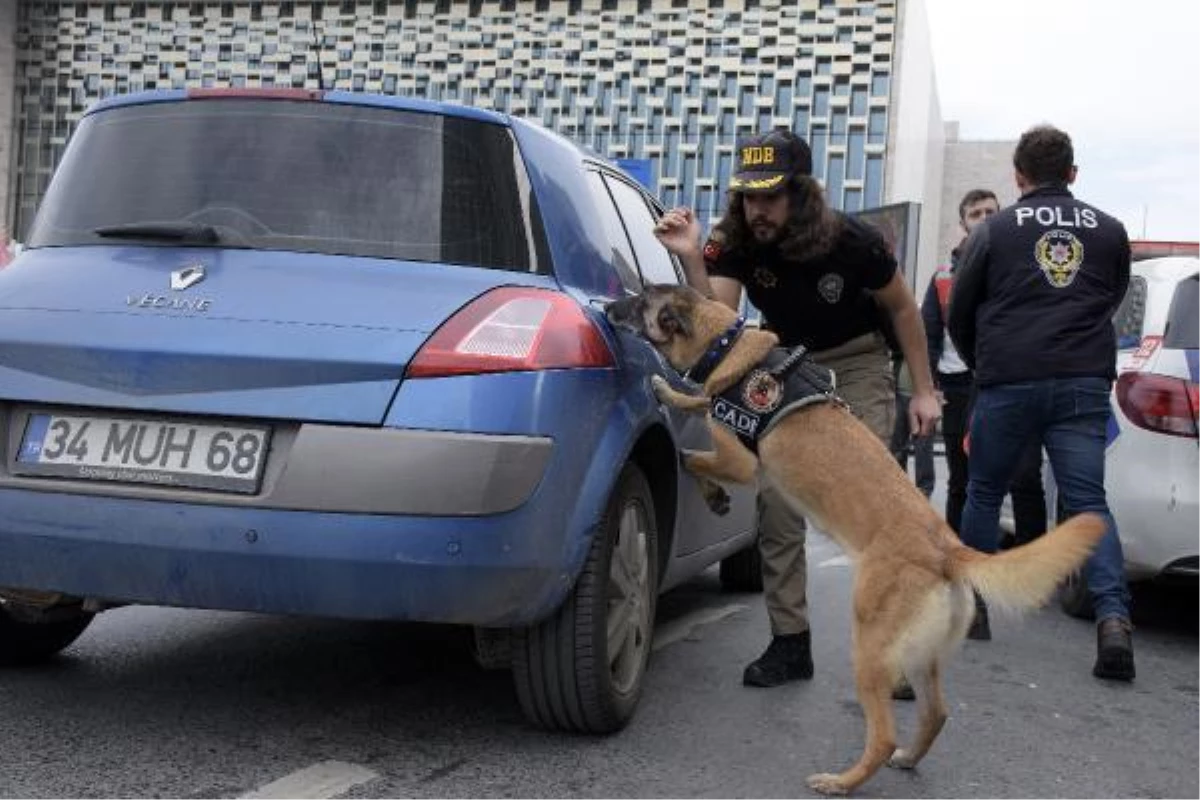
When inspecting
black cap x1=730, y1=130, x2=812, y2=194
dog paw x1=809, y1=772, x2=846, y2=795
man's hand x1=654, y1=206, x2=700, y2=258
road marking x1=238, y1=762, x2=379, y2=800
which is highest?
black cap x1=730, y1=130, x2=812, y2=194

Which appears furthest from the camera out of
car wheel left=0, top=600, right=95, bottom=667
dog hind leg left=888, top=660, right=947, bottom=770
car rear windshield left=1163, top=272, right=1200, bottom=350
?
car rear windshield left=1163, top=272, right=1200, bottom=350

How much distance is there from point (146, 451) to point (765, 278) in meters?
2.22

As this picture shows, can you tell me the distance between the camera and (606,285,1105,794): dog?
2887 mm

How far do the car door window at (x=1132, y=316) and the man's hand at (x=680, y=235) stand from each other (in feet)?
7.52

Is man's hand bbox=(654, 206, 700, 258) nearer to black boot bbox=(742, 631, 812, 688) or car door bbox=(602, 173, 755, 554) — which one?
car door bbox=(602, 173, 755, 554)

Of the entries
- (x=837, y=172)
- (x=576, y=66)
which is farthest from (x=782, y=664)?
(x=576, y=66)

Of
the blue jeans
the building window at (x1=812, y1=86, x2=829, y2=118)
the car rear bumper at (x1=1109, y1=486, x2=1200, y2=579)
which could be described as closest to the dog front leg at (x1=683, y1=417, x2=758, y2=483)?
the blue jeans

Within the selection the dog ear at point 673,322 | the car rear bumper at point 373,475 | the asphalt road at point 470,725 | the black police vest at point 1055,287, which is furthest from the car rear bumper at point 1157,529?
the car rear bumper at point 373,475

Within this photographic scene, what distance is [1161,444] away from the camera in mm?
4762

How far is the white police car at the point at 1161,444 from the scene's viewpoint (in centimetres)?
468

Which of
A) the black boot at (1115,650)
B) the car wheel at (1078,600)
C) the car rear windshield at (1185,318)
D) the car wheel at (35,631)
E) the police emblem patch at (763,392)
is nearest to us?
the police emblem patch at (763,392)

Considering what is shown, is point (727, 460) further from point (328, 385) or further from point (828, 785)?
point (328, 385)

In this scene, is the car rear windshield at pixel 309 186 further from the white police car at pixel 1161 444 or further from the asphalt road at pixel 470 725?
the white police car at pixel 1161 444

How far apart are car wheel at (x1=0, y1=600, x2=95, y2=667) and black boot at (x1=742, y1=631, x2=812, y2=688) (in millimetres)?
2085
